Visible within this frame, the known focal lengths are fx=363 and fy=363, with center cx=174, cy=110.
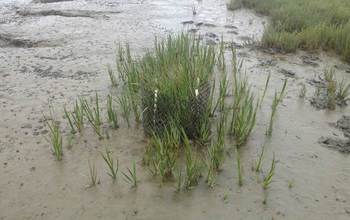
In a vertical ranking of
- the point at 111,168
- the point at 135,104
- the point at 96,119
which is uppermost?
the point at 135,104

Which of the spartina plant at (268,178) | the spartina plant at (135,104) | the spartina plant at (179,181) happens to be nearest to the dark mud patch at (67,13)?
the spartina plant at (135,104)

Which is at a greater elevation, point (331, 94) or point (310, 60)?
point (310, 60)

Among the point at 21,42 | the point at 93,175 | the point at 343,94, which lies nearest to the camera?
the point at 93,175

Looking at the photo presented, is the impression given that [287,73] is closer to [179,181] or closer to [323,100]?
[323,100]

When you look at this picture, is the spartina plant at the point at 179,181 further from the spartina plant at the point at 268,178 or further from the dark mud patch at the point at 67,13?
the dark mud patch at the point at 67,13

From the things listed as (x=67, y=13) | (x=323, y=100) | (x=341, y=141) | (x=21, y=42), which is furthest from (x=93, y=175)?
(x=67, y=13)

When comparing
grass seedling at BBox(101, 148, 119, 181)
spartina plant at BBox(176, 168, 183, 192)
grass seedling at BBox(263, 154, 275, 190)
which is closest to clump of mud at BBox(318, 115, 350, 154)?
grass seedling at BBox(263, 154, 275, 190)

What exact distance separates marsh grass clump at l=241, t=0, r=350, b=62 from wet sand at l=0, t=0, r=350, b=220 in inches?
8.1

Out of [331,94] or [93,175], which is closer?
[93,175]

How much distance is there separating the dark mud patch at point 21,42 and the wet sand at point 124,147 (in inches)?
0.6

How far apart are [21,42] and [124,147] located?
3.23m

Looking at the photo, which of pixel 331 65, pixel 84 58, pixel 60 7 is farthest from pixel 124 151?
pixel 60 7

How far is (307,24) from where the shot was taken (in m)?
5.91

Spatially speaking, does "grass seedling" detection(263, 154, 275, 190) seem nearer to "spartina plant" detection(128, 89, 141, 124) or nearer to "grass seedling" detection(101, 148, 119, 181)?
"grass seedling" detection(101, 148, 119, 181)
